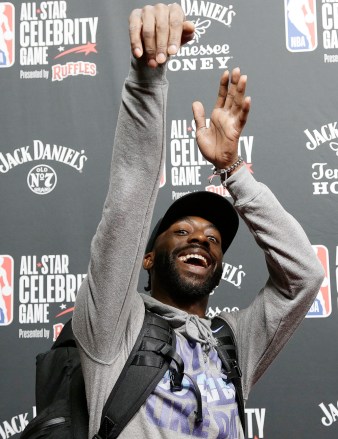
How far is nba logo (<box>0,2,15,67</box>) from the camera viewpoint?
2.15m

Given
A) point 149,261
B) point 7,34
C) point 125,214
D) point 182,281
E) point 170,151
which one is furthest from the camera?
point 7,34

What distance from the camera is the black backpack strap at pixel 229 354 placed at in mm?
1294

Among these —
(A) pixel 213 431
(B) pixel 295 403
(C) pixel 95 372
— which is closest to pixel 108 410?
(C) pixel 95 372

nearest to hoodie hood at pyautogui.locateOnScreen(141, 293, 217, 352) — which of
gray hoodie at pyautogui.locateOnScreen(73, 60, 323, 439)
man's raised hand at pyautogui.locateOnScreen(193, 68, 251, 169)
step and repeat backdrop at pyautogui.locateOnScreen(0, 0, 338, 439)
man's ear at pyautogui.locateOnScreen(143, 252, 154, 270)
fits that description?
gray hoodie at pyautogui.locateOnScreen(73, 60, 323, 439)

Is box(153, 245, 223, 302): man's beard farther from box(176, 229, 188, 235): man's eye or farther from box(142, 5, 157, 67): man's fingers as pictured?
box(142, 5, 157, 67): man's fingers

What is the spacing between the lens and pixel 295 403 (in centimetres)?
191

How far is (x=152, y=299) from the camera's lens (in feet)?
4.50

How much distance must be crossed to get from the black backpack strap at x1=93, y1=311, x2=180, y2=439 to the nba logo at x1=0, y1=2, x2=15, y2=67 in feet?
3.76

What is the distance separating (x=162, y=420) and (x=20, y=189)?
107cm

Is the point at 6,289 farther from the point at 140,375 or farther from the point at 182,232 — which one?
the point at 140,375

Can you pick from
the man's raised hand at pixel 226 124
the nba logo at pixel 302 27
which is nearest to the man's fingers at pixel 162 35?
the man's raised hand at pixel 226 124

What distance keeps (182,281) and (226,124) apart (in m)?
0.29

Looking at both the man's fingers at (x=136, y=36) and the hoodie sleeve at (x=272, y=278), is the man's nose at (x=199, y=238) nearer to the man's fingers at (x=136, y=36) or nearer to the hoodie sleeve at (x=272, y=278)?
the hoodie sleeve at (x=272, y=278)

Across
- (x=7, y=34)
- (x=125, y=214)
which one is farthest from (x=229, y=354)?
(x=7, y=34)
